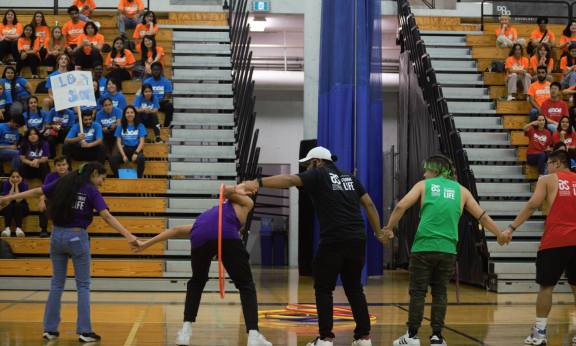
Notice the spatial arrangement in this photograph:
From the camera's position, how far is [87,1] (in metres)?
15.4

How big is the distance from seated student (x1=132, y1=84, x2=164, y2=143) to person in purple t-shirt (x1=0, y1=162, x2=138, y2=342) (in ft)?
20.9

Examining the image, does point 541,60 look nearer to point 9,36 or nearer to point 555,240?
point 555,240

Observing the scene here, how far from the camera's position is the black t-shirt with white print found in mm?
5305

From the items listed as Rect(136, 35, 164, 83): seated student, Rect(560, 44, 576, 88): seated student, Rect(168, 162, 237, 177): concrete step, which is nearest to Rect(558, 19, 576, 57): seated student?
Rect(560, 44, 576, 88): seated student

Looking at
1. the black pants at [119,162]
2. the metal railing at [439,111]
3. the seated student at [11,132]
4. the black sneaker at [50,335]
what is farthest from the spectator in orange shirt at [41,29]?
the black sneaker at [50,335]

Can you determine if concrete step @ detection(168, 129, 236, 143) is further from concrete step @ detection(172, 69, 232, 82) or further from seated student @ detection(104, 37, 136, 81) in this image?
seated student @ detection(104, 37, 136, 81)

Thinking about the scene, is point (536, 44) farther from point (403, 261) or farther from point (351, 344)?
point (351, 344)

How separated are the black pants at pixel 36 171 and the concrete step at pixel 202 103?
3.32m

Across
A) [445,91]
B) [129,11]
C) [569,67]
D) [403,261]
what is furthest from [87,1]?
[569,67]

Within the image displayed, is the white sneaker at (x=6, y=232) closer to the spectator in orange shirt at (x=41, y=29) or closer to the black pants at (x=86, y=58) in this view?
the black pants at (x=86, y=58)

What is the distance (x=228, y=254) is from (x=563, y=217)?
3.08m

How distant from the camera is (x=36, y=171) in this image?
35.7 feet

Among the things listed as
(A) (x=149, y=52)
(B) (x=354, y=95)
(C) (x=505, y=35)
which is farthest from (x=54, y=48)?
(C) (x=505, y=35)

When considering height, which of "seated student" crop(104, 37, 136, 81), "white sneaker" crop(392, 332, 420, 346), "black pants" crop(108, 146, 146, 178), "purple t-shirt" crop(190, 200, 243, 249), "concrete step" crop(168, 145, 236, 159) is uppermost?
"seated student" crop(104, 37, 136, 81)
